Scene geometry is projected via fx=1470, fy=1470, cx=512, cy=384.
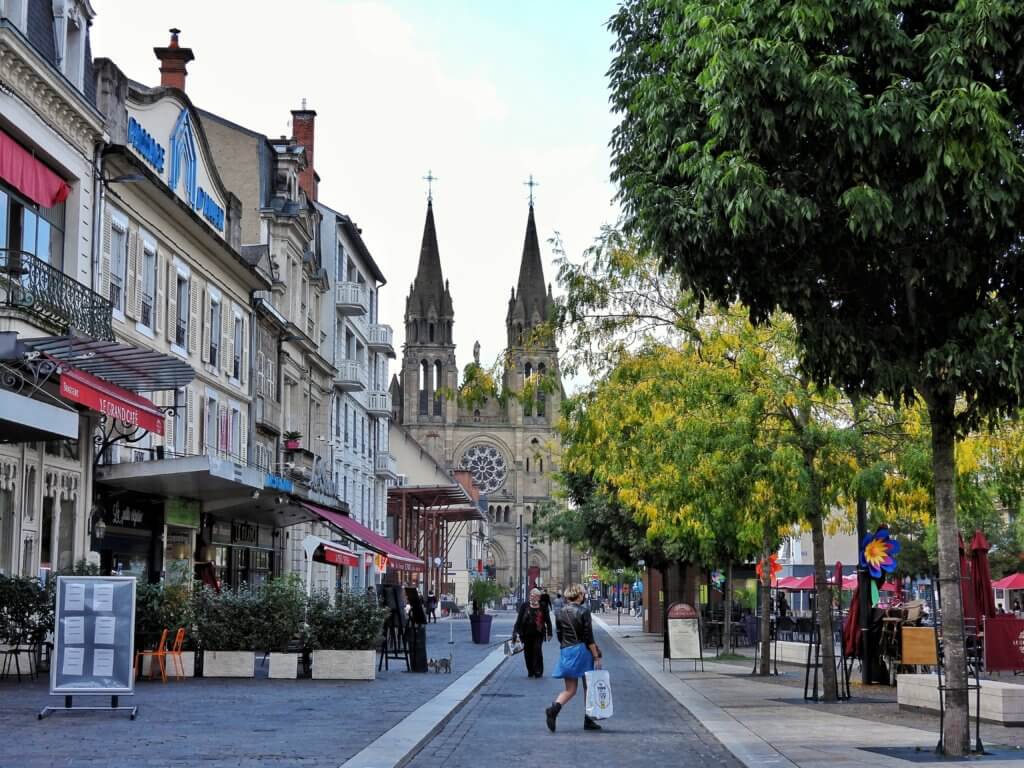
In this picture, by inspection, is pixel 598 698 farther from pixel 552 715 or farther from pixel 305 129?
pixel 305 129

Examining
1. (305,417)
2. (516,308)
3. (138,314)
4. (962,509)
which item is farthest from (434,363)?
(962,509)

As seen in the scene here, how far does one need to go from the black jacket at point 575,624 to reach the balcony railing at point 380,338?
4516cm

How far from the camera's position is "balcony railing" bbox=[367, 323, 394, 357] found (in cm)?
6153

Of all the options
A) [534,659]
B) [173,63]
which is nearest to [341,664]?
[534,659]

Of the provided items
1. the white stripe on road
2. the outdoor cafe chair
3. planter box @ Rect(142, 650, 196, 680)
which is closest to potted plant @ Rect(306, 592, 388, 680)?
the white stripe on road

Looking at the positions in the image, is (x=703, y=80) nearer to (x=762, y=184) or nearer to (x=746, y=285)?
(x=762, y=184)

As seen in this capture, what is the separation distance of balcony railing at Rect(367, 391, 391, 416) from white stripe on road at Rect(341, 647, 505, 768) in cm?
3833

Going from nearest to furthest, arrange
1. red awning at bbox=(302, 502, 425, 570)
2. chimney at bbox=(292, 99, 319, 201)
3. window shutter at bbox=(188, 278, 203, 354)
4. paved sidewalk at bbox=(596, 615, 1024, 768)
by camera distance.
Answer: paved sidewalk at bbox=(596, 615, 1024, 768) → window shutter at bbox=(188, 278, 203, 354) → red awning at bbox=(302, 502, 425, 570) → chimney at bbox=(292, 99, 319, 201)

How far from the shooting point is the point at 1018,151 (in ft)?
40.1

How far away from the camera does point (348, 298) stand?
174ft

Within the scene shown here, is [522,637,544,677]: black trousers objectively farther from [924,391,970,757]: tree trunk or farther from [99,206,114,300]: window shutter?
[924,391,970,757]: tree trunk

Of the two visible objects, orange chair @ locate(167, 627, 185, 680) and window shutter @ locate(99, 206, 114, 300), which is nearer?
orange chair @ locate(167, 627, 185, 680)

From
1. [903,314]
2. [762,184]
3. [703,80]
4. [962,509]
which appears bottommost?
[962,509]

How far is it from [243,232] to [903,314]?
3059cm
